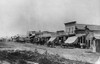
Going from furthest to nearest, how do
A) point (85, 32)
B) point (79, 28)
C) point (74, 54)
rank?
point (79, 28), point (85, 32), point (74, 54)

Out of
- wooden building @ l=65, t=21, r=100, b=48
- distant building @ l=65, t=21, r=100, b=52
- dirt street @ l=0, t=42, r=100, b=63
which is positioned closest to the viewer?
dirt street @ l=0, t=42, r=100, b=63

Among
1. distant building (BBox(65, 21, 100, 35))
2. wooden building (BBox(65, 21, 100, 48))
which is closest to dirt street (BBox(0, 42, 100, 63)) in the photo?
wooden building (BBox(65, 21, 100, 48))

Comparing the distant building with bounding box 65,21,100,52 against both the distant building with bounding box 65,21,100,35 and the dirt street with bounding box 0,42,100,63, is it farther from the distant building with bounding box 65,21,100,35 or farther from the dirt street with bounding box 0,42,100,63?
the dirt street with bounding box 0,42,100,63

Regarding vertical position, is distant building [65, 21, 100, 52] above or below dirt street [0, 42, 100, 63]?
above

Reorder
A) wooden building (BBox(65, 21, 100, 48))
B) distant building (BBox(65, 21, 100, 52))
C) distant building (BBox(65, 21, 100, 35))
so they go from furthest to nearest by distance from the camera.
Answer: distant building (BBox(65, 21, 100, 35)), wooden building (BBox(65, 21, 100, 48)), distant building (BBox(65, 21, 100, 52))

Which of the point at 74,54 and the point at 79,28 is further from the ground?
the point at 79,28

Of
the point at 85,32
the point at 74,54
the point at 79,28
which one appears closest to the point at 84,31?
the point at 85,32

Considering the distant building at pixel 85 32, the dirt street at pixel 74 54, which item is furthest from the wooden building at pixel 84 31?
the dirt street at pixel 74 54

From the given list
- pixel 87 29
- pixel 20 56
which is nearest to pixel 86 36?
pixel 87 29

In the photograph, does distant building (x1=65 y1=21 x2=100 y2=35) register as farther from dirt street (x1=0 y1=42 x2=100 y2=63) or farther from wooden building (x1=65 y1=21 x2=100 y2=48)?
dirt street (x1=0 y1=42 x2=100 y2=63)

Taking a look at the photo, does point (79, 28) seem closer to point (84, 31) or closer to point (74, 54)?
point (84, 31)

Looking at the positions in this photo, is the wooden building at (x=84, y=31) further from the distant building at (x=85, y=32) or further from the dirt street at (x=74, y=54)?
the dirt street at (x=74, y=54)

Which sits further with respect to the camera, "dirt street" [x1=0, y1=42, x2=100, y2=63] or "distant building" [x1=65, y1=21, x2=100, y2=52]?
"distant building" [x1=65, y1=21, x2=100, y2=52]

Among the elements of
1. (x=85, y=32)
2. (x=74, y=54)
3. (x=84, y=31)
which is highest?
(x=84, y=31)
